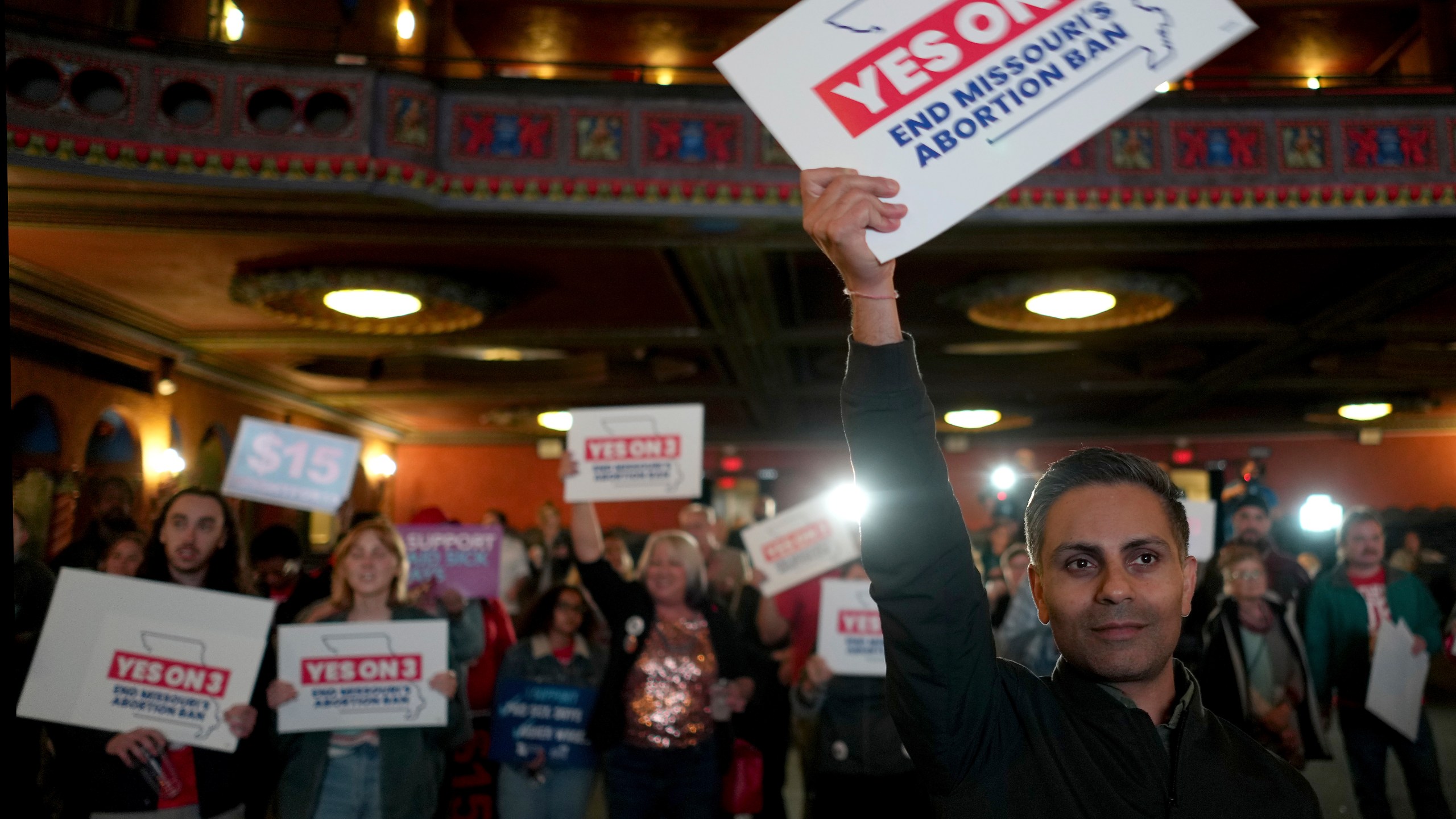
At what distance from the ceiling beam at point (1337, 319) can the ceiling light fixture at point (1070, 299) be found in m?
1.58

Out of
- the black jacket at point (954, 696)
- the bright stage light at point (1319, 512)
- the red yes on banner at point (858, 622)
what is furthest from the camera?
the bright stage light at point (1319, 512)

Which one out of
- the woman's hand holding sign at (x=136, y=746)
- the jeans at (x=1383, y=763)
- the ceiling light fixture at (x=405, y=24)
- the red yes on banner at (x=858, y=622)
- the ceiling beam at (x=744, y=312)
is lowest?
the jeans at (x=1383, y=763)

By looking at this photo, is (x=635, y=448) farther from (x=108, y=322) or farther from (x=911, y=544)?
(x=108, y=322)

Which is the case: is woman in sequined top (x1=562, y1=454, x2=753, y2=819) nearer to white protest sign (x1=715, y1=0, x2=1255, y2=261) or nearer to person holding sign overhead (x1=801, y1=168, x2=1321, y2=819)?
person holding sign overhead (x1=801, y1=168, x2=1321, y2=819)

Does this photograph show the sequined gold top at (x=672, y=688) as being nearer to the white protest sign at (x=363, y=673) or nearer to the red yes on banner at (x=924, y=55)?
the white protest sign at (x=363, y=673)

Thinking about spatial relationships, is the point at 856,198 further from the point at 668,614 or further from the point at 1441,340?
the point at 1441,340

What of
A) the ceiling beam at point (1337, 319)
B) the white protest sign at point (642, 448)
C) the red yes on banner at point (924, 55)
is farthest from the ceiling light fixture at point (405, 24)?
the red yes on banner at point (924, 55)

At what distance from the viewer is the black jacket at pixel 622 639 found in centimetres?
374

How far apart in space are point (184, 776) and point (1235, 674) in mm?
3957

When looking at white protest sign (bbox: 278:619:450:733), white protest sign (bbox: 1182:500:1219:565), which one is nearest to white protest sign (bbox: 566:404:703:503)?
white protest sign (bbox: 278:619:450:733)

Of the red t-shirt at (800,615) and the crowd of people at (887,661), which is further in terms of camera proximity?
the red t-shirt at (800,615)

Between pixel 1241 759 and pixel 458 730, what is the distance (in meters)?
2.89

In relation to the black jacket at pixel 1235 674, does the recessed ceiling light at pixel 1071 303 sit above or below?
above

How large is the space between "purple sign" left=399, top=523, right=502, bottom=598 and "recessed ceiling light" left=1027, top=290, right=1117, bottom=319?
552cm
